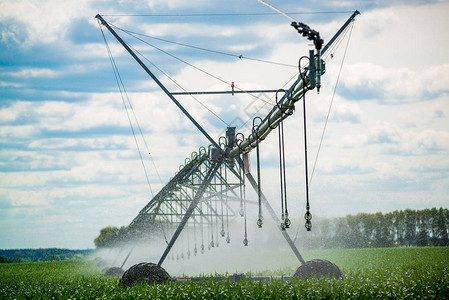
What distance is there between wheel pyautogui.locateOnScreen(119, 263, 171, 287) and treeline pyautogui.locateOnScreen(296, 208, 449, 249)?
148 feet

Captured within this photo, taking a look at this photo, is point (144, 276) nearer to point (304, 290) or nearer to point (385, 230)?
point (304, 290)

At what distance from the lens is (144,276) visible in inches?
691

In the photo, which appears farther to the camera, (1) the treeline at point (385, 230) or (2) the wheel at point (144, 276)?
(1) the treeline at point (385, 230)

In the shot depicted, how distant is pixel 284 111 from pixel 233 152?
652cm

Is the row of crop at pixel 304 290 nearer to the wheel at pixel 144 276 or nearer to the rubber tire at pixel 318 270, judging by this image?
the wheel at pixel 144 276

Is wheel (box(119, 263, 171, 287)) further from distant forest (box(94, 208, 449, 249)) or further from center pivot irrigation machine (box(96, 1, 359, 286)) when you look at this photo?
distant forest (box(94, 208, 449, 249))

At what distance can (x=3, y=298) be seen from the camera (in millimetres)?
20438

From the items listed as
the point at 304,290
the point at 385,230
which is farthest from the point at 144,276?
the point at 385,230

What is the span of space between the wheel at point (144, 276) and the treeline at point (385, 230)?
148 ft

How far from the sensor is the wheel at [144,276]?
17.5m

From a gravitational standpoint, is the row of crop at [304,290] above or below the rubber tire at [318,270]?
below

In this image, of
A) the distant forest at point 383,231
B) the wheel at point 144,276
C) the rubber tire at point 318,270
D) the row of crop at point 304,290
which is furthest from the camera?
the distant forest at point 383,231

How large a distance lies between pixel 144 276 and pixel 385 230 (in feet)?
186

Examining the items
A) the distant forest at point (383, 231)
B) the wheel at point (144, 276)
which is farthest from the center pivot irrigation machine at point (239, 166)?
the distant forest at point (383, 231)
